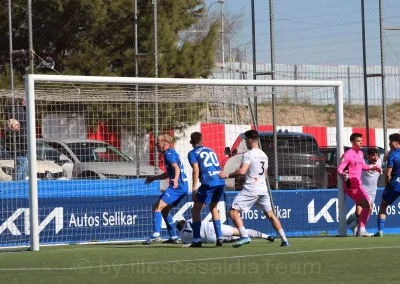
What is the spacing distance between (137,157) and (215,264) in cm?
816

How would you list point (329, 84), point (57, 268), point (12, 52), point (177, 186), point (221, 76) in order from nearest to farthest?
point (57, 268)
point (177, 186)
point (329, 84)
point (12, 52)
point (221, 76)

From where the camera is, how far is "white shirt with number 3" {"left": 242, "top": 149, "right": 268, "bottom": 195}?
1424cm

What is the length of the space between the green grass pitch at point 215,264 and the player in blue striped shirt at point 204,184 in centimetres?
34

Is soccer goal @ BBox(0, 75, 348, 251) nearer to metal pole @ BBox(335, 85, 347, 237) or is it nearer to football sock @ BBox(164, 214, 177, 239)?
metal pole @ BBox(335, 85, 347, 237)

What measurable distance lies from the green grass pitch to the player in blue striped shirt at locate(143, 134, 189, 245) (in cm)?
98

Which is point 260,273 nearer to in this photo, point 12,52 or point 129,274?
point 129,274

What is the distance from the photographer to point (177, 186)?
16.3 meters

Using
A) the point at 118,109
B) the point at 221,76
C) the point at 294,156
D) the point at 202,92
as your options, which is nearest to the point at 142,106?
the point at 118,109

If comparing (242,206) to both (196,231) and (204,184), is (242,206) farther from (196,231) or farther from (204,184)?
(196,231)

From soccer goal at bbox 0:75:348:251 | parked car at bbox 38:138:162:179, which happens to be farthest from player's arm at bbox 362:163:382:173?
parked car at bbox 38:138:162:179

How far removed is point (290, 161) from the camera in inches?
814

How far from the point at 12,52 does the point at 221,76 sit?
13926mm

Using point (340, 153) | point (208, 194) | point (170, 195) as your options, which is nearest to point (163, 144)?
point (170, 195)

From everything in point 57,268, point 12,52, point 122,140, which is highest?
point 12,52
